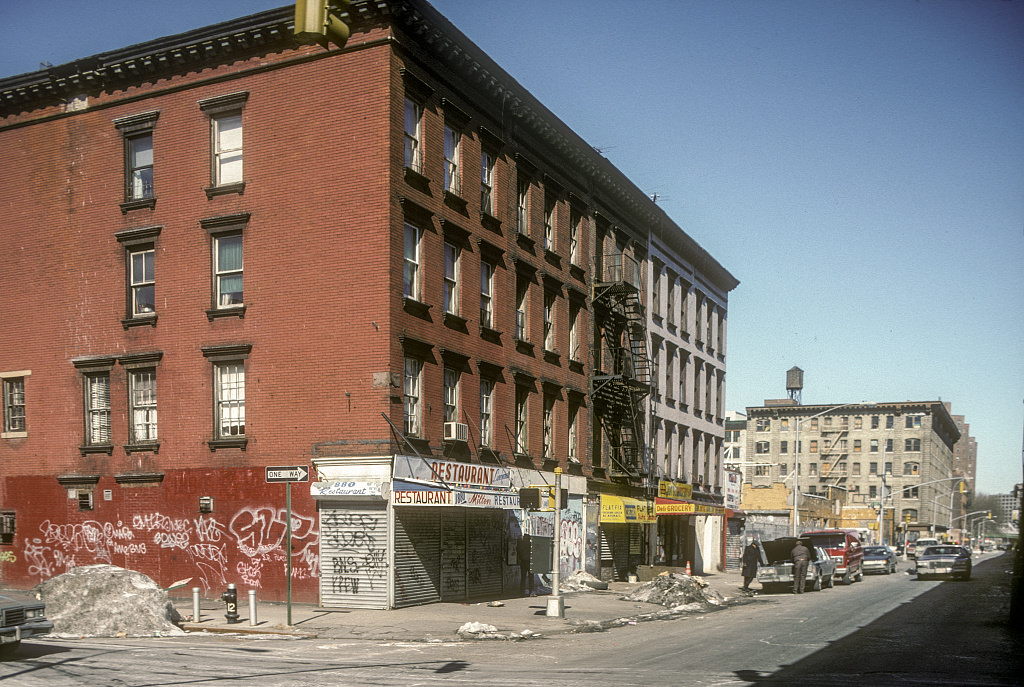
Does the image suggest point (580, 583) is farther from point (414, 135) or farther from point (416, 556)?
point (414, 135)

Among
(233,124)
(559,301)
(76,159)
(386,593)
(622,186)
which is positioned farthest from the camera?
(622,186)

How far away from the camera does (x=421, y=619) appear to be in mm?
21297

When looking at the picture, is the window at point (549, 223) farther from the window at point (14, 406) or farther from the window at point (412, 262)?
the window at point (14, 406)

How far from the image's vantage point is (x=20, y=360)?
28938 millimetres

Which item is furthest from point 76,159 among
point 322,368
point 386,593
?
point 386,593

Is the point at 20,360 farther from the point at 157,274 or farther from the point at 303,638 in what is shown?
the point at 303,638

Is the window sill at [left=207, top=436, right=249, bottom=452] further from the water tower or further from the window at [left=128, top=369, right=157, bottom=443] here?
the water tower

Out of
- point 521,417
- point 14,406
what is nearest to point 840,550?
point 521,417

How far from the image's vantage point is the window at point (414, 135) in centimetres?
2547

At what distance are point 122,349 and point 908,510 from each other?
111 m

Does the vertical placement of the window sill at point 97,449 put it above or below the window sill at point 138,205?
below

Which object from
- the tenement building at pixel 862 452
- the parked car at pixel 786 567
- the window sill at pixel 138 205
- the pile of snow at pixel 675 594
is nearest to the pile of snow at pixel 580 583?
the pile of snow at pixel 675 594

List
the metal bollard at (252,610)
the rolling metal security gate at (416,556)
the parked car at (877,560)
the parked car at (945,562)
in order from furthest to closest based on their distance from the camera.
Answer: the parked car at (877,560) → the parked car at (945,562) → the rolling metal security gate at (416,556) → the metal bollard at (252,610)

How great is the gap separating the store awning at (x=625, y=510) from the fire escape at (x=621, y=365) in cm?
124
